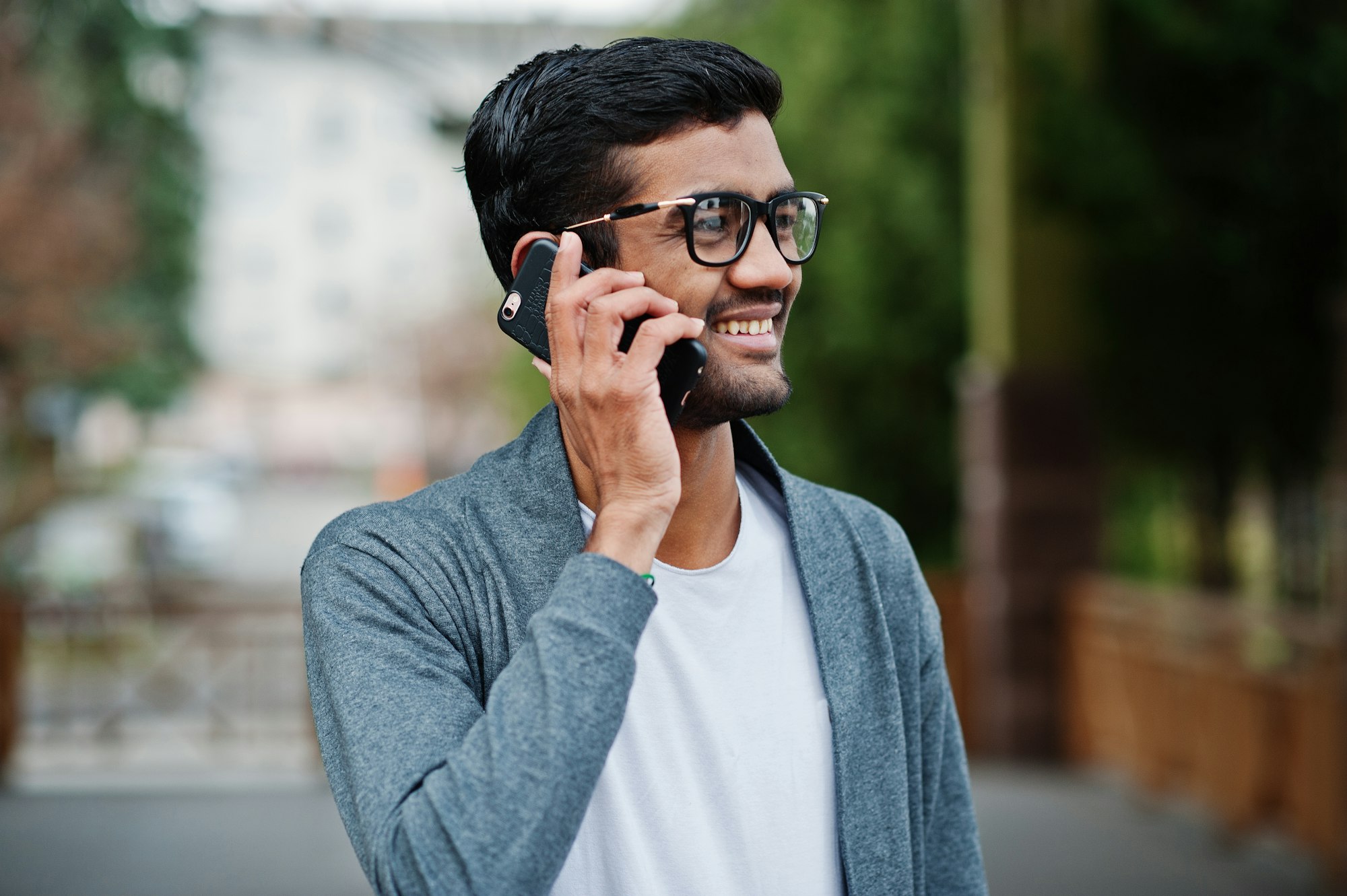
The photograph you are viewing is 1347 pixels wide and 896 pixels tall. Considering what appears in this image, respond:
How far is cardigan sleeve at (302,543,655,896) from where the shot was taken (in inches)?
50.1

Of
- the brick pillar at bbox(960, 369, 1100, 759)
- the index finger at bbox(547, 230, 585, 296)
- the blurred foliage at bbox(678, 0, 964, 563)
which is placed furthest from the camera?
the blurred foliage at bbox(678, 0, 964, 563)

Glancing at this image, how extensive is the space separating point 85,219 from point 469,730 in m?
15.0

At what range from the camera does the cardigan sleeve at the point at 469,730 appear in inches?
50.1

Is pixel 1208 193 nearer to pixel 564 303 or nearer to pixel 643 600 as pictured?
pixel 564 303

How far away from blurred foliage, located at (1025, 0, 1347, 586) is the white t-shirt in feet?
25.1

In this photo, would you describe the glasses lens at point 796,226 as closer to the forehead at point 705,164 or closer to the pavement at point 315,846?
the forehead at point 705,164

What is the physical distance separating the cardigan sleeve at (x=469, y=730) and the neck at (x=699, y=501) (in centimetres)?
30

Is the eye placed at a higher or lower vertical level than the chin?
higher

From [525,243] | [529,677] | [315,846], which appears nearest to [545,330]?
[525,243]

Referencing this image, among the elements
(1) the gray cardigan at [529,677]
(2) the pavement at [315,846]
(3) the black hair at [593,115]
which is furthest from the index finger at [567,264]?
(2) the pavement at [315,846]

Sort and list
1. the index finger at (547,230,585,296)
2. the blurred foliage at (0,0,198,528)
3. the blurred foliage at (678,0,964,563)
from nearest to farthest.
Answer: the index finger at (547,230,585,296)
the blurred foliage at (678,0,964,563)
the blurred foliage at (0,0,198,528)

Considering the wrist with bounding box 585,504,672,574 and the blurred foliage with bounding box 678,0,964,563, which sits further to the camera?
the blurred foliage with bounding box 678,0,964,563

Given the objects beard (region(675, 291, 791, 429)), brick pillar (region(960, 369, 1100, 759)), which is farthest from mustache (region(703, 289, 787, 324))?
brick pillar (region(960, 369, 1100, 759))

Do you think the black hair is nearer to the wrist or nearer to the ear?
the ear
